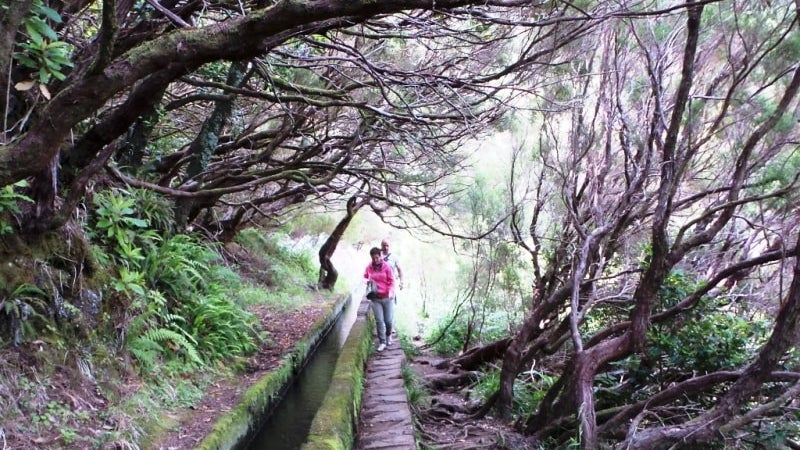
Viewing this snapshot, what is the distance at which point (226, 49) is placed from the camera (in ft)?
11.7

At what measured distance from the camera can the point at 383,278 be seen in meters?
Result: 9.52

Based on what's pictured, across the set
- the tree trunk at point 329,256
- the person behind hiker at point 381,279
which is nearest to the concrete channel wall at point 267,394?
the person behind hiker at point 381,279

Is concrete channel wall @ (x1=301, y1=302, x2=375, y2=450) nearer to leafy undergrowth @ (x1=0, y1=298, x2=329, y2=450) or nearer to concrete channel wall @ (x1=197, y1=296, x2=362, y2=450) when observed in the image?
concrete channel wall @ (x1=197, y1=296, x2=362, y2=450)

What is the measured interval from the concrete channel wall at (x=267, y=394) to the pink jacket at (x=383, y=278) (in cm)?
87

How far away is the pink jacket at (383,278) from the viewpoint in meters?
9.49

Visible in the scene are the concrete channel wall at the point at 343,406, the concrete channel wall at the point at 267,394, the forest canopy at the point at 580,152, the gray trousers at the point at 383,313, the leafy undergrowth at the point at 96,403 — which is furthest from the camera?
the gray trousers at the point at 383,313

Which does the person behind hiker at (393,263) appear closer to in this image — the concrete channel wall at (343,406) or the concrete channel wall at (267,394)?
the concrete channel wall at (267,394)

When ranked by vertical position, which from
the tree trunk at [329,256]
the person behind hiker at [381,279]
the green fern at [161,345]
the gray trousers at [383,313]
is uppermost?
the tree trunk at [329,256]

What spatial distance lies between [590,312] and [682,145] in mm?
3260

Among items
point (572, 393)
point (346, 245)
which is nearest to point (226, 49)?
point (572, 393)

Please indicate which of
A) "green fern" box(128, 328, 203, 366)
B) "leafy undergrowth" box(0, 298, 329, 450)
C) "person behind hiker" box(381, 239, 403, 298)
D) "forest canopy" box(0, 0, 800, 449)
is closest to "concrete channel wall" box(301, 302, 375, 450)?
"leafy undergrowth" box(0, 298, 329, 450)

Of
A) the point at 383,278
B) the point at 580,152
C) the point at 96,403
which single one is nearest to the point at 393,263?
the point at 383,278

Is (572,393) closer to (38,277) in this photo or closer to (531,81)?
(531,81)

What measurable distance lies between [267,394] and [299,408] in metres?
0.85
